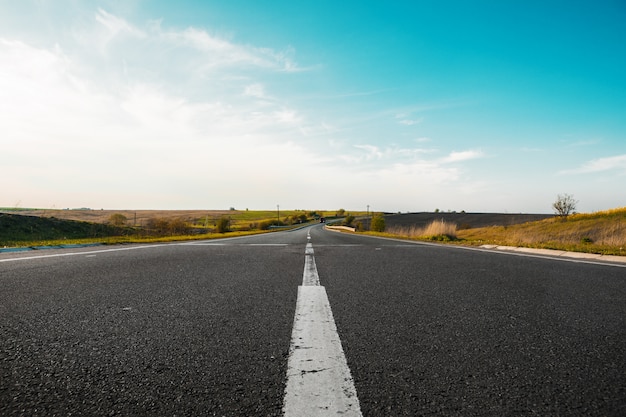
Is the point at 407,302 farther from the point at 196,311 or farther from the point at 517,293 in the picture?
the point at 196,311

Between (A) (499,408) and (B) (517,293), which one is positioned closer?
(A) (499,408)

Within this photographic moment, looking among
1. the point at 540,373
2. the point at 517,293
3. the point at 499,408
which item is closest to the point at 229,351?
the point at 499,408

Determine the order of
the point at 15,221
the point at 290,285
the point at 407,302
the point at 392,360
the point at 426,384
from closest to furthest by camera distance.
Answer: the point at 426,384 → the point at 392,360 → the point at 407,302 → the point at 290,285 → the point at 15,221

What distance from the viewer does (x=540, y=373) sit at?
1.62 meters

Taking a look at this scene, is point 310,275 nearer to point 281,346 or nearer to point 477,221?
point 281,346

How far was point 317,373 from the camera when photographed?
1.56 metres

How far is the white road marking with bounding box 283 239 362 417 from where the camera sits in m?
1.27

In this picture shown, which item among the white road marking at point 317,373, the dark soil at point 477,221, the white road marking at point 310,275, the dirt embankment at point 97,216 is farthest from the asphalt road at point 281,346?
the dirt embankment at point 97,216

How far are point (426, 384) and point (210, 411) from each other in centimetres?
87

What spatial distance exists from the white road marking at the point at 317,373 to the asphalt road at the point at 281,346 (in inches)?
1.9

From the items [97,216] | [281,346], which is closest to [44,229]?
[281,346]

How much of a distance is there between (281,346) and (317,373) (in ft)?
1.34

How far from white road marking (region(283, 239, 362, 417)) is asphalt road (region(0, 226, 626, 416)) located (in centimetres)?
5

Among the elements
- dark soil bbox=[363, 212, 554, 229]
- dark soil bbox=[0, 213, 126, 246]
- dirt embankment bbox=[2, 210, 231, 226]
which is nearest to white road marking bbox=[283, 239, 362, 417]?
dark soil bbox=[0, 213, 126, 246]
